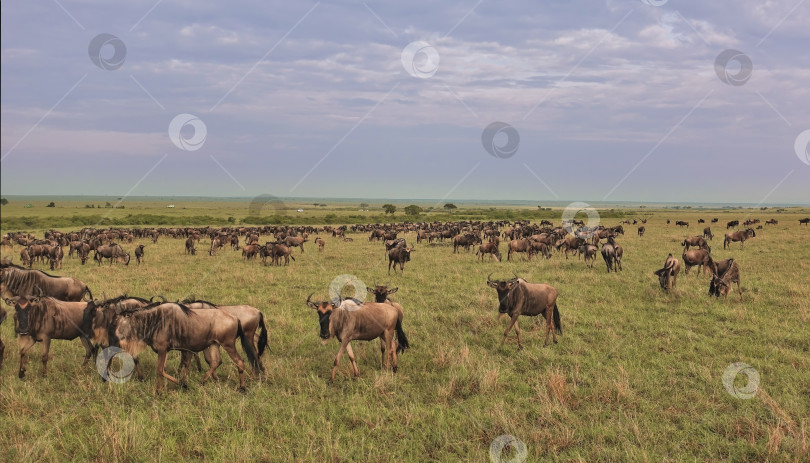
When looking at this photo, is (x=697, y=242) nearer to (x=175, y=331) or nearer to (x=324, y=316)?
(x=324, y=316)

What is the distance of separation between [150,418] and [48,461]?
1177mm

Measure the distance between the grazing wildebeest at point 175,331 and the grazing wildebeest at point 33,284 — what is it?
4.83m

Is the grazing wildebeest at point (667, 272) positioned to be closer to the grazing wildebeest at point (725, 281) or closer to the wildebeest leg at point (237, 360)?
the grazing wildebeest at point (725, 281)

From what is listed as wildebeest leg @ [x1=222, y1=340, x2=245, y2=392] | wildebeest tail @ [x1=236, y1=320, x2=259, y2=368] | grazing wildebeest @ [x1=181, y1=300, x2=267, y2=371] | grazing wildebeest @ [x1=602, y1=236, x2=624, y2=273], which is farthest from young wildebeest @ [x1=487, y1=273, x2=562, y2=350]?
grazing wildebeest @ [x1=602, y1=236, x2=624, y2=273]

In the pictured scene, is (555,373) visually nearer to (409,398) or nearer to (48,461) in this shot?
(409,398)

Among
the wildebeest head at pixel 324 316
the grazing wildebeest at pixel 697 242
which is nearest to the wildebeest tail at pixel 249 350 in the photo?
the wildebeest head at pixel 324 316

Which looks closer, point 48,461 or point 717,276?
point 48,461

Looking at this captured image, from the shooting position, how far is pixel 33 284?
10.7 metres

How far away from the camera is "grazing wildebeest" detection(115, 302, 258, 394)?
23.2 feet

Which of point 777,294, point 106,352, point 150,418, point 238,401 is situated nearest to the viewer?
point 150,418

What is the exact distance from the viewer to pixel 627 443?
557cm

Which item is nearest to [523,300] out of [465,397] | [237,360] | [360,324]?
[465,397]

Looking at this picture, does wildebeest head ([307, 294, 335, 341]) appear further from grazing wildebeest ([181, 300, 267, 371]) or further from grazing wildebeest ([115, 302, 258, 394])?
grazing wildebeest ([115, 302, 258, 394])

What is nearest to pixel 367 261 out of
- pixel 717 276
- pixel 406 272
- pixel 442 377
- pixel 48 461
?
pixel 406 272
